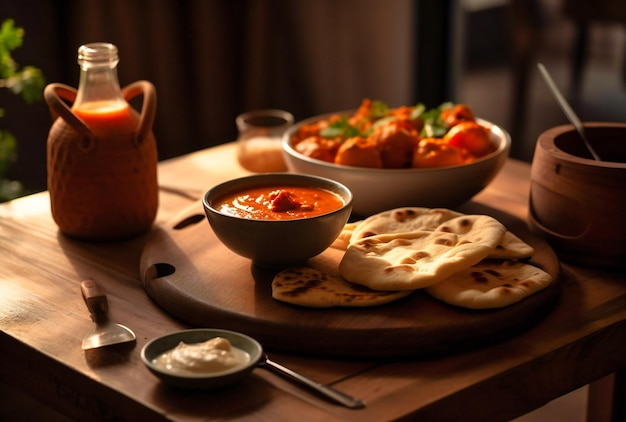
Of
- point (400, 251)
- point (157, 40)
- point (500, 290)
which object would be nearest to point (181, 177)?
point (400, 251)

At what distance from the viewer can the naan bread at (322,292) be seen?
118cm

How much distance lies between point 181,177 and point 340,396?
41.0 inches

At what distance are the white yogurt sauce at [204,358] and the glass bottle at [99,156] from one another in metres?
0.51

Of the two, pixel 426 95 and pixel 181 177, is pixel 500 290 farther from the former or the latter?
pixel 426 95

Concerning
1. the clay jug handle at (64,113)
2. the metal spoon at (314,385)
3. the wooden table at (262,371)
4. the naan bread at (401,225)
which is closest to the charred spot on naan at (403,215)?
the naan bread at (401,225)

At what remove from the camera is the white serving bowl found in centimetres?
153

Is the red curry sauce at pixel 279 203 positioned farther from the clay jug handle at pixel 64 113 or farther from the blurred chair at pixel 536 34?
the blurred chair at pixel 536 34

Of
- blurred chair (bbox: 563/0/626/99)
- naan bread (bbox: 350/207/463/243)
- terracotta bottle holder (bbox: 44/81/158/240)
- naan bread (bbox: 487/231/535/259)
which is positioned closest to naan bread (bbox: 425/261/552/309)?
naan bread (bbox: 487/231/535/259)

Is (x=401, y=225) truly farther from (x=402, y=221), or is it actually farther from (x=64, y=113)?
(x=64, y=113)

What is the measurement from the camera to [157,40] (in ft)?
10.3

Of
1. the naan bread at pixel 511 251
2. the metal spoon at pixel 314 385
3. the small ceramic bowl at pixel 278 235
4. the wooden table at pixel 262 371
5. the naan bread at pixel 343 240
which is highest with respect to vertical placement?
the small ceramic bowl at pixel 278 235

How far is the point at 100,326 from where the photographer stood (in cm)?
121

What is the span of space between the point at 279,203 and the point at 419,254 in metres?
0.23

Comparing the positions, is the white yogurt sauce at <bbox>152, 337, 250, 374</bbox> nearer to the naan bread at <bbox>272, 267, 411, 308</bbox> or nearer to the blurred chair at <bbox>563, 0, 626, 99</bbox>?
the naan bread at <bbox>272, 267, 411, 308</bbox>
